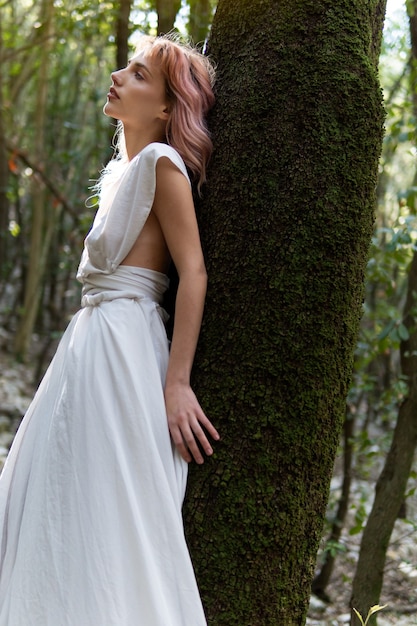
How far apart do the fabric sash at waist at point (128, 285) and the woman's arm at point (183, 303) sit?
0.14 m

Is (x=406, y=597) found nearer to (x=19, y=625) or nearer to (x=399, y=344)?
(x=399, y=344)

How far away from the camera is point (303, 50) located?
1938 mm

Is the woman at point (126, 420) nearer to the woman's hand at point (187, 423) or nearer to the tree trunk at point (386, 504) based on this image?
the woman's hand at point (187, 423)

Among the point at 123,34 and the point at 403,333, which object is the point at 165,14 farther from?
the point at 403,333

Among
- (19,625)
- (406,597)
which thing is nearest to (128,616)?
(19,625)

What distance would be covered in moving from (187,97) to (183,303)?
2.12 feet

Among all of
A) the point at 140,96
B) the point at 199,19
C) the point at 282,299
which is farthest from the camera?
the point at 199,19

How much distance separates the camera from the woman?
176 centimetres

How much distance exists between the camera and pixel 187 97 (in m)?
2.13

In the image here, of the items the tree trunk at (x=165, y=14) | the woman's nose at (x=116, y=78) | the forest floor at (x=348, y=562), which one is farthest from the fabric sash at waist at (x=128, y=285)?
the forest floor at (x=348, y=562)

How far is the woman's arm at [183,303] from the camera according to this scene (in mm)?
1838

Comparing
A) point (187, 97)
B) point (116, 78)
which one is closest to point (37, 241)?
point (116, 78)

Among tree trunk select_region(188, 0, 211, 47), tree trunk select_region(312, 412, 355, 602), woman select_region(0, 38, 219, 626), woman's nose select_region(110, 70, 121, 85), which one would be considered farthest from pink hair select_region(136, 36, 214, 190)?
tree trunk select_region(312, 412, 355, 602)

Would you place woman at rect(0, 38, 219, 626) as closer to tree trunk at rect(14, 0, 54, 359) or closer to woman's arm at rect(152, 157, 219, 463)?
woman's arm at rect(152, 157, 219, 463)
